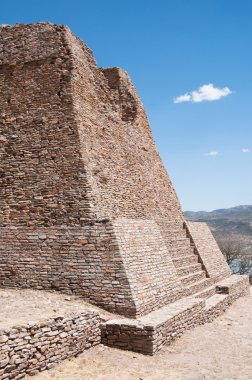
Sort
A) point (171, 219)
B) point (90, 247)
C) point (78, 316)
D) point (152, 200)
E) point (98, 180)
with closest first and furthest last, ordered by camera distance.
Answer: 1. point (78, 316)
2. point (90, 247)
3. point (98, 180)
4. point (152, 200)
5. point (171, 219)

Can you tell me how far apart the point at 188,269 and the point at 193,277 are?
408 mm

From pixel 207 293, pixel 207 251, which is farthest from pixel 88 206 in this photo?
pixel 207 251

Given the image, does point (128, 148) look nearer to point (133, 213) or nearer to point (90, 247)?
point (133, 213)

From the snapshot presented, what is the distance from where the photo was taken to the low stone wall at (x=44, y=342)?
302 inches

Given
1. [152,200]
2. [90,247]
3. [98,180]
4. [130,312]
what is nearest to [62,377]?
[130,312]

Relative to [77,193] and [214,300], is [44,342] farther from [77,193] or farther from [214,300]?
[214,300]

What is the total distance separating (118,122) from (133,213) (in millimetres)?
4708

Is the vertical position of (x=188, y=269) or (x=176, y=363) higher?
(x=188, y=269)

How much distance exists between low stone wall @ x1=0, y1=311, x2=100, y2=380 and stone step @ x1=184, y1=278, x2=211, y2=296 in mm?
6022

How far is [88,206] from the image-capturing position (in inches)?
504

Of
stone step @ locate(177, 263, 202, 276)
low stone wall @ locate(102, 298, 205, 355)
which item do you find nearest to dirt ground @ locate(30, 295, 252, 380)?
low stone wall @ locate(102, 298, 205, 355)

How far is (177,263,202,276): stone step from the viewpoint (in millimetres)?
16470

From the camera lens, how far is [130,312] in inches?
420

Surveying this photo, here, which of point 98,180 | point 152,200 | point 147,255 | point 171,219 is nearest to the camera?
point 147,255
